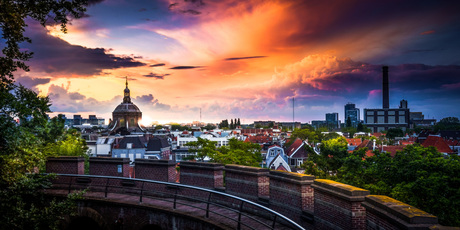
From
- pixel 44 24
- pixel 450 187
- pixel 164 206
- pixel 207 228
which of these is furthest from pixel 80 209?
pixel 450 187

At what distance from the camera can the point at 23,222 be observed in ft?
32.3

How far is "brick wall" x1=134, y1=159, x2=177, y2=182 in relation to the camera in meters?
13.3

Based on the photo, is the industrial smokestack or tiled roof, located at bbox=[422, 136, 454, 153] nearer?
tiled roof, located at bbox=[422, 136, 454, 153]

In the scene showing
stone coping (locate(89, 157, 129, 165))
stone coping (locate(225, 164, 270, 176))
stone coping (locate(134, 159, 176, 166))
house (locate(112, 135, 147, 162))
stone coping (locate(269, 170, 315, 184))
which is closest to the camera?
stone coping (locate(269, 170, 315, 184))

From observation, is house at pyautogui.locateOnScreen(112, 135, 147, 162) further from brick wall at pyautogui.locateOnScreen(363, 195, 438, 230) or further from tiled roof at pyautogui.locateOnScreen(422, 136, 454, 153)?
brick wall at pyautogui.locateOnScreen(363, 195, 438, 230)

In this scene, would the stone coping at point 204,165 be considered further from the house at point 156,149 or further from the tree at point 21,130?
the house at point 156,149

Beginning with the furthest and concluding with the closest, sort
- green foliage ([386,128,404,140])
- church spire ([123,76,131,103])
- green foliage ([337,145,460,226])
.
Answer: church spire ([123,76,131,103])
green foliage ([386,128,404,140])
green foliage ([337,145,460,226])

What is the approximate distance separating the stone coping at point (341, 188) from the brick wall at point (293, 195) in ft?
1.29

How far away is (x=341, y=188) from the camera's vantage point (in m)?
7.54

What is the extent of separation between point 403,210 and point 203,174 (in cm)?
792

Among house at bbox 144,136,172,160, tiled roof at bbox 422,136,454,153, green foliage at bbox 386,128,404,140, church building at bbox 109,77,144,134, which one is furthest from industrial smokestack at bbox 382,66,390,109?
house at bbox 144,136,172,160

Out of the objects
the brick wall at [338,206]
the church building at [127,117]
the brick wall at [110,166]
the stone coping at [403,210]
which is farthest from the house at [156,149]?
the church building at [127,117]

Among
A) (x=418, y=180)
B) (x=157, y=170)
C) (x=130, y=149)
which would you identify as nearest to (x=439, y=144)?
(x=418, y=180)

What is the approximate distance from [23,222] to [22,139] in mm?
2783
